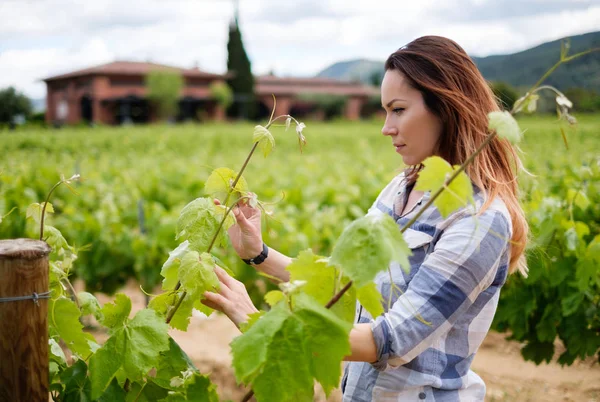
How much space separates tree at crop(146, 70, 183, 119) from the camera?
53.0m

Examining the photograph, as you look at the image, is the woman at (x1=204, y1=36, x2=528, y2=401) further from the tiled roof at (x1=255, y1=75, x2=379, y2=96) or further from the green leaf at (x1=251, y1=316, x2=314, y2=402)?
the tiled roof at (x1=255, y1=75, x2=379, y2=96)

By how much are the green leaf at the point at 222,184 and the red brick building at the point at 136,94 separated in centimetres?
5008

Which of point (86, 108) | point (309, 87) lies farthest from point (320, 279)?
point (309, 87)

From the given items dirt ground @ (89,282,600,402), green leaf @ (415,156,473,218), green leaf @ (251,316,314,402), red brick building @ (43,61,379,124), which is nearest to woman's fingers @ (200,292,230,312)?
green leaf @ (251,316,314,402)

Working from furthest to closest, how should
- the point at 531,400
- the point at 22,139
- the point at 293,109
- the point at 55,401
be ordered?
the point at 293,109 < the point at 22,139 < the point at 531,400 < the point at 55,401

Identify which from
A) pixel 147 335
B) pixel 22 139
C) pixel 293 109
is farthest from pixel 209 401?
pixel 293 109

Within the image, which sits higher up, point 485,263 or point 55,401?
point 485,263

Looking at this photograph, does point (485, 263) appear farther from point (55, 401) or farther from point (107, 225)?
point (107, 225)

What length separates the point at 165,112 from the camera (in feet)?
180

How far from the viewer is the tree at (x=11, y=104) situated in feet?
157

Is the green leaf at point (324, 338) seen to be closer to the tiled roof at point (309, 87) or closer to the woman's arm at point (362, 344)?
the woman's arm at point (362, 344)

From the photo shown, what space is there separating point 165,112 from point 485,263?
182 feet

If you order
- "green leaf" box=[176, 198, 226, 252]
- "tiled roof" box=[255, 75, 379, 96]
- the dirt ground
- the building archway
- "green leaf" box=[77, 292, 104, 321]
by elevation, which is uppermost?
"green leaf" box=[176, 198, 226, 252]

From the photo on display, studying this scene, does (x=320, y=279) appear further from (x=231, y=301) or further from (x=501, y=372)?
(x=501, y=372)
